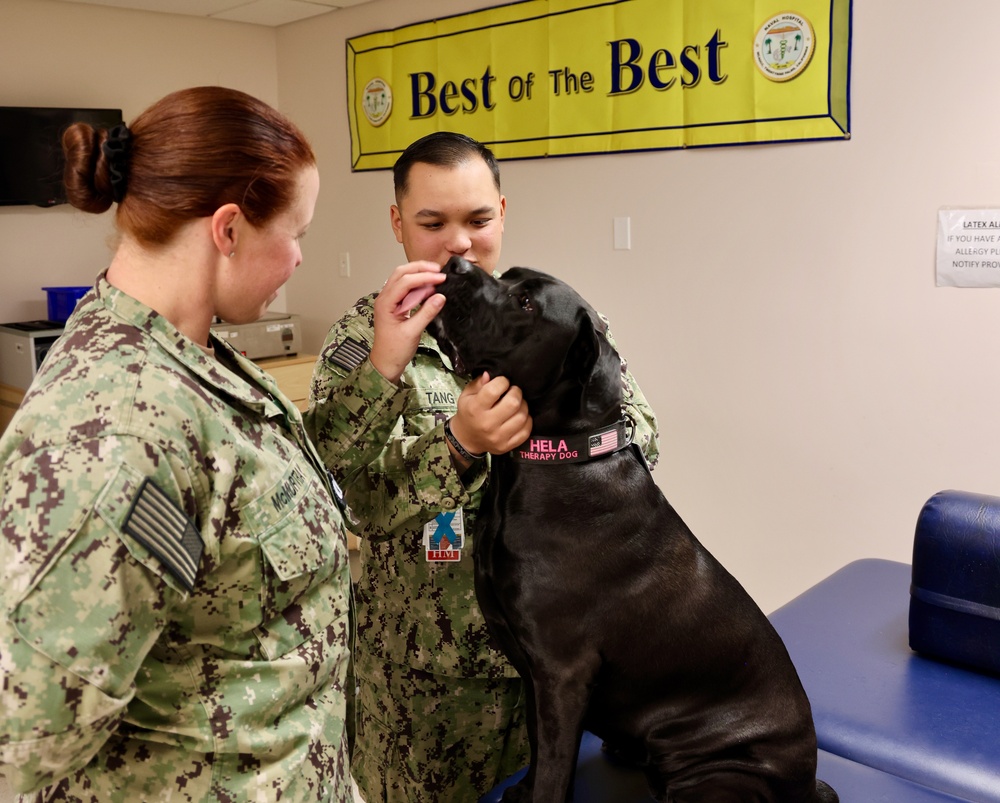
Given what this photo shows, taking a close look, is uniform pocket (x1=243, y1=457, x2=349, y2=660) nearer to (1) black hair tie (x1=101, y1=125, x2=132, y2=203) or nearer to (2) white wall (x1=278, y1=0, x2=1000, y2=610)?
(1) black hair tie (x1=101, y1=125, x2=132, y2=203)

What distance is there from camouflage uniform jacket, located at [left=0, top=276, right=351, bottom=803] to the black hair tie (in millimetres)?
122

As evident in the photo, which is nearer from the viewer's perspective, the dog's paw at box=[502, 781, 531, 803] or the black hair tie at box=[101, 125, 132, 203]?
the black hair tie at box=[101, 125, 132, 203]

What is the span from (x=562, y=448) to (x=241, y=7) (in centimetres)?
426

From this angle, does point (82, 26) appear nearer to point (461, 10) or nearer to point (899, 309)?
point (461, 10)

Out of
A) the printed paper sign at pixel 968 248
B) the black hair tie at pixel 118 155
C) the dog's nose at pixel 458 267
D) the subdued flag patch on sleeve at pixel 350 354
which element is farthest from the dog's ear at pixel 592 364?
the printed paper sign at pixel 968 248

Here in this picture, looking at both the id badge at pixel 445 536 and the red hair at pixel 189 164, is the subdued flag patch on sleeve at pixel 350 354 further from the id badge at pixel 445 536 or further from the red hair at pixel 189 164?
the red hair at pixel 189 164

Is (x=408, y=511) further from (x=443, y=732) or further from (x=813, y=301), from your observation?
(x=813, y=301)

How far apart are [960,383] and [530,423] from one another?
226cm

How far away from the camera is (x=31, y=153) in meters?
4.30

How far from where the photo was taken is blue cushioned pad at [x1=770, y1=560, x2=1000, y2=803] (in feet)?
5.05

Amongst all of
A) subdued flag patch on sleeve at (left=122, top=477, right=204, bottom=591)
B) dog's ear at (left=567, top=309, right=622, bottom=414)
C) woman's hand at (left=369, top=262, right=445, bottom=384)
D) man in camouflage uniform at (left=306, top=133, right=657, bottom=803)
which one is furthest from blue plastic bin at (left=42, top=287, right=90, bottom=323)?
subdued flag patch on sleeve at (left=122, top=477, right=204, bottom=591)

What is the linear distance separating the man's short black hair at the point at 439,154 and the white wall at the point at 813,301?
191 centimetres

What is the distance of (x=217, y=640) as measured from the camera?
98 centimetres

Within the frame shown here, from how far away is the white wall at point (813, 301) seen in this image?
2.94m
